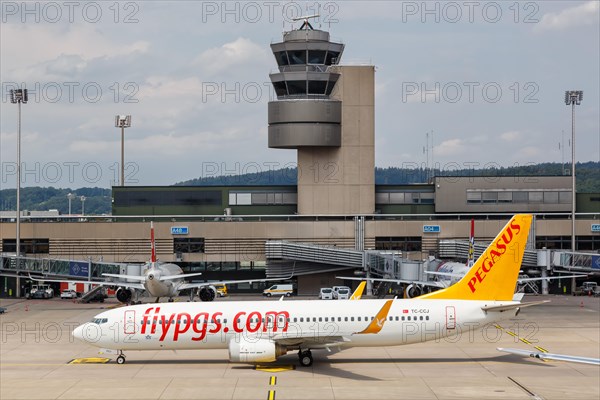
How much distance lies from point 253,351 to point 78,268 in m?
56.3

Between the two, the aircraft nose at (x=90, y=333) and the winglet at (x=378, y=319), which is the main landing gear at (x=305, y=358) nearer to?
the winglet at (x=378, y=319)

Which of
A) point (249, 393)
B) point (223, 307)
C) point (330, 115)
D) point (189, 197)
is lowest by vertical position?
point (249, 393)

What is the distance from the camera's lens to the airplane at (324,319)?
5456 cm

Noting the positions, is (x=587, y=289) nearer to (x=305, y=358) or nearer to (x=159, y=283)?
(x=159, y=283)

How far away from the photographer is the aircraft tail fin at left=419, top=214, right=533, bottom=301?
55.5m

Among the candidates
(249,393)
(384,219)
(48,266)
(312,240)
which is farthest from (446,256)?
(249,393)

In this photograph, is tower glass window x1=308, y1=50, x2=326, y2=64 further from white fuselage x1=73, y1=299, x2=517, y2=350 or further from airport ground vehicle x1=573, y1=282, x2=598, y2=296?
white fuselage x1=73, y1=299, x2=517, y2=350

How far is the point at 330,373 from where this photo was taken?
5216 centimetres

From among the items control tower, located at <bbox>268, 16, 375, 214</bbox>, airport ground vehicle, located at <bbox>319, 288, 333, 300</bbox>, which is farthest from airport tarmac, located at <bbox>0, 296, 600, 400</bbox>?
control tower, located at <bbox>268, 16, 375, 214</bbox>

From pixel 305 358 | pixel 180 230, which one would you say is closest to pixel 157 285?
pixel 180 230

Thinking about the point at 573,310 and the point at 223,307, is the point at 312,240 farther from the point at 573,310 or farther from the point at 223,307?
the point at 223,307

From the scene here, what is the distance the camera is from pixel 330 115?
4478 inches

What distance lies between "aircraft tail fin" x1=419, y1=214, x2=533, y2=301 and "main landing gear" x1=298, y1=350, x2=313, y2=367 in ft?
31.2

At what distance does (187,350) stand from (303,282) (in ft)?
173
